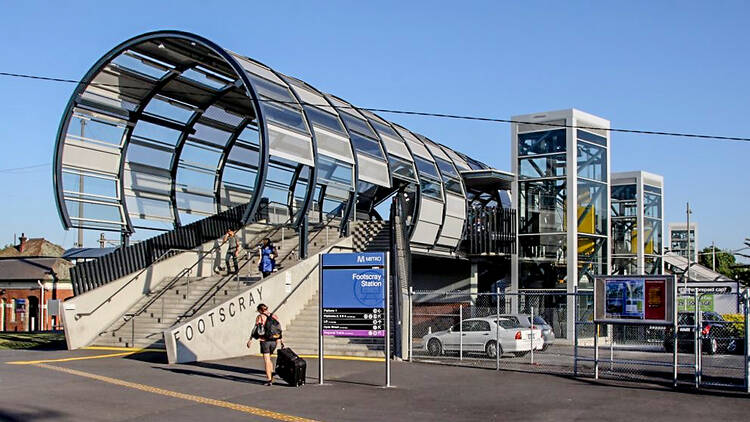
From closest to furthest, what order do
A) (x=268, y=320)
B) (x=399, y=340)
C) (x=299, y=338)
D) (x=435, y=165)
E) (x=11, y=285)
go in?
(x=268, y=320), (x=399, y=340), (x=299, y=338), (x=435, y=165), (x=11, y=285)

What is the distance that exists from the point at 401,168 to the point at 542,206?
7083 mm

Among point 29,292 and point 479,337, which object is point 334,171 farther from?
point 29,292

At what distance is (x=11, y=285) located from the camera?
48781 millimetres

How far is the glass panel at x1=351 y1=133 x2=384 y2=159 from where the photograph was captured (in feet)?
91.8

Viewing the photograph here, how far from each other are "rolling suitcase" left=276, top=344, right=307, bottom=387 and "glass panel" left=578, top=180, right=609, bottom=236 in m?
20.8

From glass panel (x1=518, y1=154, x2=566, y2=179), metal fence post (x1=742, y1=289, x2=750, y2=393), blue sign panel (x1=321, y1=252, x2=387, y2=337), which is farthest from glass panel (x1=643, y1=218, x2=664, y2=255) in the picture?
blue sign panel (x1=321, y1=252, x2=387, y2=337)

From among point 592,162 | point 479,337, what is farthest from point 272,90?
point 592,162

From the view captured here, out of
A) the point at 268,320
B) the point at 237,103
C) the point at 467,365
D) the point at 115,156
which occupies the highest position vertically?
the point at 237,103

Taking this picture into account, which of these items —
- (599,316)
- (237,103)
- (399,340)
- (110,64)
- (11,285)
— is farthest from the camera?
(11,285)

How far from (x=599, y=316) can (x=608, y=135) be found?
772 inches

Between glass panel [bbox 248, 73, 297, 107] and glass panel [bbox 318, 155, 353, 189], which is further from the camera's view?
glass panel [bbox 318, 155, 353, 189]

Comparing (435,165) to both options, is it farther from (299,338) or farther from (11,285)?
(11,285)

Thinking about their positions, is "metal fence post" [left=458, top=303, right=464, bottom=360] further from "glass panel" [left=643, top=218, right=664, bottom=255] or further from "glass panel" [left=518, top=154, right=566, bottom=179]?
"glass panel" [left=643, top=218, right=664, bottom=255]

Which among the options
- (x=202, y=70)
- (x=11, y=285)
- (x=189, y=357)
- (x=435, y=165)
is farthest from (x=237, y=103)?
(x=11, y=285)
